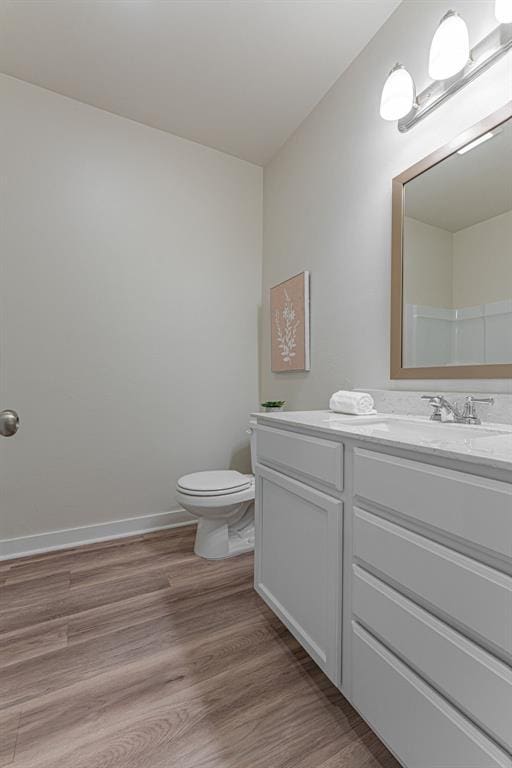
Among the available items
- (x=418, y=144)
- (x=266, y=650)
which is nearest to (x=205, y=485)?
(x=266, y=650)

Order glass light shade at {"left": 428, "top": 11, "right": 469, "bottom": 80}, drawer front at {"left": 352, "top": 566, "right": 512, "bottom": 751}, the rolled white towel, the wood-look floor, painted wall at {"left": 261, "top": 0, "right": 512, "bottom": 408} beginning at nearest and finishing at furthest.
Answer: drawer front at {"left": 352, "top": 566, "right": 512, "bottom": 751}
the wood-look floor
glass light shade at {"left": 428, "top": 11, "right": 469, "bottom": 80}
painted wall at {"left": 261, "top": 0, "right": 512, "bottom": 408}
the rolled white towel

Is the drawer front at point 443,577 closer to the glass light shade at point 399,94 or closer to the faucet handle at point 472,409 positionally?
the faucet handle at point 472,409

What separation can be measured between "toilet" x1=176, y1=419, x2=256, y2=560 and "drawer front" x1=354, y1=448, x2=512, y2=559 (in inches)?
36.5

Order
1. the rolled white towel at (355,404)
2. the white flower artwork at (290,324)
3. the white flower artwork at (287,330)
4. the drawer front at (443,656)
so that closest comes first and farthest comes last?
1. the drawer front at (443,656)
2. the rolled white towel at (355,404)
3. the white flower artwork at (290,324)
4. the white flower artwork at (287,330)

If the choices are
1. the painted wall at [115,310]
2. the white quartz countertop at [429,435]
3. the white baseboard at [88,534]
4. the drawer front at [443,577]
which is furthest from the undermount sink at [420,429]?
the white baseboard at [88,534]

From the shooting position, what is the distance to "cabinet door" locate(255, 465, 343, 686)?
3.38 ft

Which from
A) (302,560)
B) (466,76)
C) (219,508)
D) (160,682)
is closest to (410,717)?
(302,560)

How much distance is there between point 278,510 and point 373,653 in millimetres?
521

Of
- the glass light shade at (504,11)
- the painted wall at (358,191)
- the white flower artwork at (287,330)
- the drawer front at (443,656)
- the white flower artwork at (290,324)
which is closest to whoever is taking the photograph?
the drawer front at (443,656)

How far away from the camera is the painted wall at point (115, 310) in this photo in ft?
6.41

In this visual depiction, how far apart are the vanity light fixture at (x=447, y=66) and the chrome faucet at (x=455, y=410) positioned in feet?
3.42

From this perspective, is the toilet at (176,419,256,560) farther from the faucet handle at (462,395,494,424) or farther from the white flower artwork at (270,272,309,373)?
the faucet handle at (462,395,494,424)

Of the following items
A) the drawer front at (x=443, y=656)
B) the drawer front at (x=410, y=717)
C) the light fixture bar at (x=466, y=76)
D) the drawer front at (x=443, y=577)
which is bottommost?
the drawer front at (x=410, y=717)

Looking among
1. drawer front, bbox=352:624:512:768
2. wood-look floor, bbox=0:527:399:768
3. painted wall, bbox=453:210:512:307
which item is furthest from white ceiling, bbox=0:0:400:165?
wood-look floor, bbox=0:527:399:768
